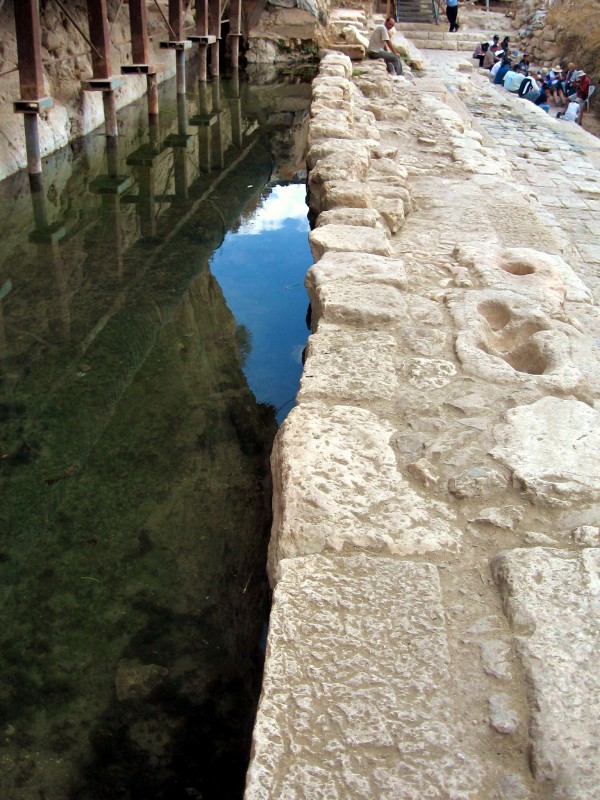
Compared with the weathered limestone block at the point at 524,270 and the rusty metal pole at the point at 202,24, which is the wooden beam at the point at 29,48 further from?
the rusty metal pole at the point at 202,24

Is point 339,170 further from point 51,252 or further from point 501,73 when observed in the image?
point 501,73

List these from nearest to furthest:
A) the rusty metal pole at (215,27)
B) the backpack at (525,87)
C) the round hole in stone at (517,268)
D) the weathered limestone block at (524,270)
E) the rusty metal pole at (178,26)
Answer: the weathered limestone block at (524,270) < the round hole in stone at (517,268) < the rusty metal pole at (178,26) < the rusty metal pole at (215,27) < the backpack at (525,87)

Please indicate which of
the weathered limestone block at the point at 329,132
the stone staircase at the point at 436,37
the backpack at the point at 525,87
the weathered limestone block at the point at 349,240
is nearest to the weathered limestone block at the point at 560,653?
the weathered limestone block at the point at 349,240

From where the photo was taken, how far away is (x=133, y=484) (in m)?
2.93

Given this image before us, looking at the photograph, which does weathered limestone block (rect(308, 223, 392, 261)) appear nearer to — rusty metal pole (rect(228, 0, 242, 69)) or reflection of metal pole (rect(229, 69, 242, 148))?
reflection of metal pole (rect(229, 69, 242, 148))

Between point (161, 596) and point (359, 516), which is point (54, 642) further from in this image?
point (359, 516)

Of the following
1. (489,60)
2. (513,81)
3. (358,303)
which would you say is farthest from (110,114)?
(489,60)

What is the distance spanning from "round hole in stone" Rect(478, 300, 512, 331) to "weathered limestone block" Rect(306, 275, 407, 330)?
0.37 metres

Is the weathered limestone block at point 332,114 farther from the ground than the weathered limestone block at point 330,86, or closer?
closer

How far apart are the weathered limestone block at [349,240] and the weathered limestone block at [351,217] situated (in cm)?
12

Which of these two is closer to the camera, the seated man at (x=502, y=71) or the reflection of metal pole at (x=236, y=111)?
the reflection of metal pole at (x=236, y=111)

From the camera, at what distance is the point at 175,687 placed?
2115 millimetres

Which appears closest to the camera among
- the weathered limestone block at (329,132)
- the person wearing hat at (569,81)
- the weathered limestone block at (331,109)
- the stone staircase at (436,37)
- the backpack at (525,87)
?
the weathered limestone block at (329,132)

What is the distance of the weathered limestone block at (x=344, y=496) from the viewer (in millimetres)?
1789
